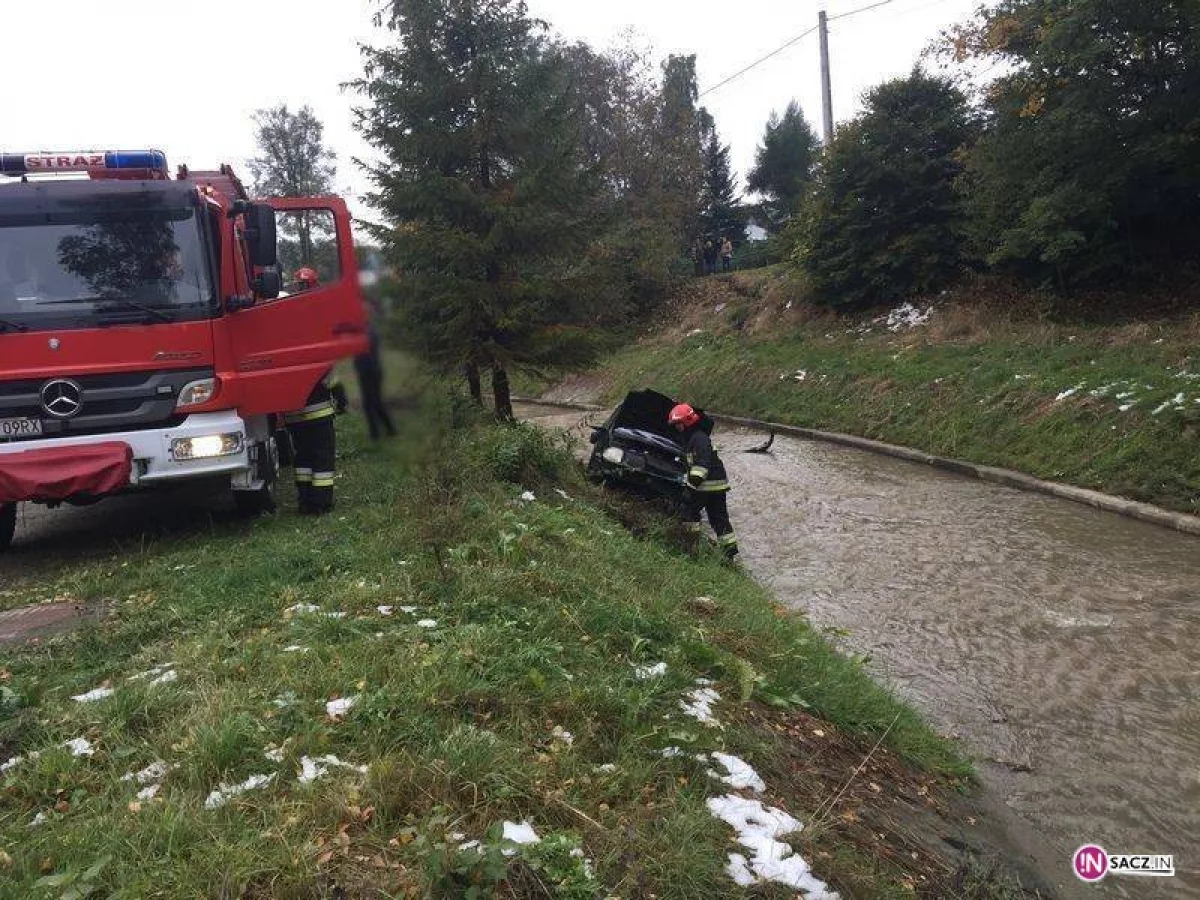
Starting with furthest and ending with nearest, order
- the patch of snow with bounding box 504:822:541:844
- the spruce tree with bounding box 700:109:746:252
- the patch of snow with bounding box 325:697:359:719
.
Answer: the spruce tree with bounding box 700:109:746:252, the patch of snow with bounding box 325:697:359:719, the patch of snow with bounding box 504:822:541:844

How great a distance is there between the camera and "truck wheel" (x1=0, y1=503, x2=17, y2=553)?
7352 mm

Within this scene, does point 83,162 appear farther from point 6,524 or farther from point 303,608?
point 303,608

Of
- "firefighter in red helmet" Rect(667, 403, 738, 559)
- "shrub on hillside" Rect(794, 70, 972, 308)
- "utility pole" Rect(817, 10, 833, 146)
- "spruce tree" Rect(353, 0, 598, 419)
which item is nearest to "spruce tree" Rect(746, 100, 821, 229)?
"utility pole" Rect(817, 10, 833, 146)

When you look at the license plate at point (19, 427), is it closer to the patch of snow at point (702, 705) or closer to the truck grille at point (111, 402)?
the truck grille at point (111, 402)

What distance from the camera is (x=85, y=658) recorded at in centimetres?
432

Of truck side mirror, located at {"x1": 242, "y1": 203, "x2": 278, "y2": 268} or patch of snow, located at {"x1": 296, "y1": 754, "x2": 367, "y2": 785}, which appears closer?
patch of snow, located at {"x1": 296, "y1": 754, "x2": 367, "y2": 785}

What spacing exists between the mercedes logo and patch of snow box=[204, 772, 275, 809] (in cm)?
444

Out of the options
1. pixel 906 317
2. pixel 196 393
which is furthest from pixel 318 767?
pixel 906 317

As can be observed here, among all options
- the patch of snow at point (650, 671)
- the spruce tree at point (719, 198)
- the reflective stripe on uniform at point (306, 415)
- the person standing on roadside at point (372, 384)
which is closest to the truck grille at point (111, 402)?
the reflective stripe on uniform at point (306, 415)

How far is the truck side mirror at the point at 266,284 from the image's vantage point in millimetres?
5234

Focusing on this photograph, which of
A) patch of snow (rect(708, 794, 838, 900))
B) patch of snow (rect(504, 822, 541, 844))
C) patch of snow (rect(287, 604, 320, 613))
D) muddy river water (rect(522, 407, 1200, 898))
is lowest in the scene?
muddy river water (rect(522, 407, 1200, 898))

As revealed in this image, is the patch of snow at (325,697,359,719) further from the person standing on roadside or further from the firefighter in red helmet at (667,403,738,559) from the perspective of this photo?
the firefighter in red helmet at (667,403,738,559)

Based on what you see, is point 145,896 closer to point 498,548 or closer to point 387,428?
point 387,428

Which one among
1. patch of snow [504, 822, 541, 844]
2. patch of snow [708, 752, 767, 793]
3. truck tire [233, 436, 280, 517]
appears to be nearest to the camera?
patch of snow [504, 822, 541, 844]
